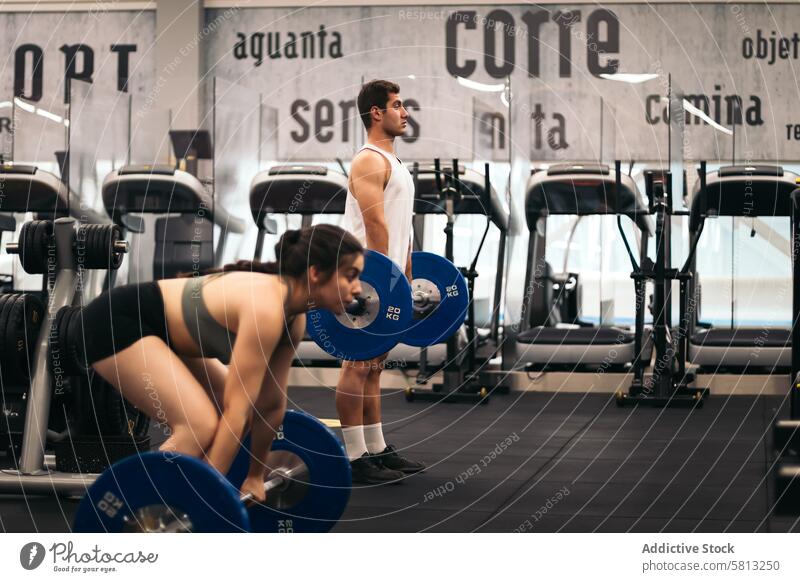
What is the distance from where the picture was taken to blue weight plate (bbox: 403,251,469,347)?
4.68 metres

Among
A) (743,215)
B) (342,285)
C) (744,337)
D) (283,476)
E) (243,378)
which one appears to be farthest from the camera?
(744,337)

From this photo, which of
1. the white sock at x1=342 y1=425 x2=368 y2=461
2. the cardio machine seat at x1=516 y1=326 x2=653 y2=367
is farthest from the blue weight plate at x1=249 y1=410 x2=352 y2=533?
the cardio machine seat at x1=516 y1=326 x2=653 y2=367

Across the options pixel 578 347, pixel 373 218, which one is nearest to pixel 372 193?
pixel 373 218

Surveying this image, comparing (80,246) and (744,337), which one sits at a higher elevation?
(80,246)

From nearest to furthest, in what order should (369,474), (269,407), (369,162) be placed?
(269,407), (369,162), (369,474)

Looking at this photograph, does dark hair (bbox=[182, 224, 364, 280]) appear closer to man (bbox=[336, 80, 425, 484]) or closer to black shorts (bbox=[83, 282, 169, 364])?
black shorts (bbox=[83, 282, 169, 364])

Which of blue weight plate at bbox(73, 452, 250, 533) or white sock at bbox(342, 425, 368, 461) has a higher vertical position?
blue weight plate at bbox(73, 452, 250, 533)

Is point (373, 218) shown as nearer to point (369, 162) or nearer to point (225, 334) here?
point (369, 162)

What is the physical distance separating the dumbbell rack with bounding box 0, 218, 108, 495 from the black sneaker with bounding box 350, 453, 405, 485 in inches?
38.4

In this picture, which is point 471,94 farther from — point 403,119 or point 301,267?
point 301,267

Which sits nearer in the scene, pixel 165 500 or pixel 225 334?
pixel 165 500

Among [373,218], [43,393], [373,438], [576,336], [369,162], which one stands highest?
[369,162]

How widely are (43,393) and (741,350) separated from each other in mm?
5118

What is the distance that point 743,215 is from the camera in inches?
295
